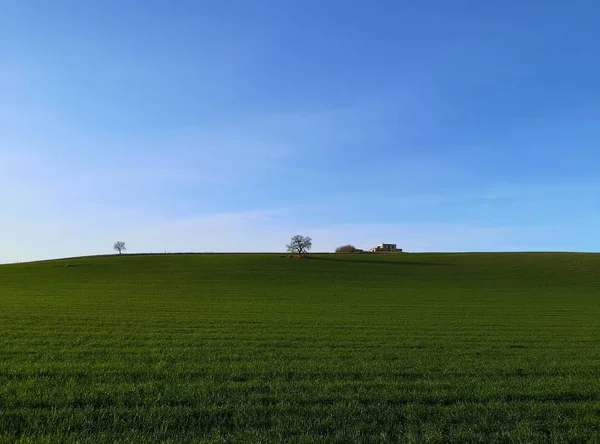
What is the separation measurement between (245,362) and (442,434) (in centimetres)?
645

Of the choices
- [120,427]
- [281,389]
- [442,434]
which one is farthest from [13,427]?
[442,434]

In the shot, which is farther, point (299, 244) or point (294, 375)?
point (299, 244)

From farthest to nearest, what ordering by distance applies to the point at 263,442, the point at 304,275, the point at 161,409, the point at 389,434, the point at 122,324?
1. the point at 304,275
2. the point at 122,324
3. the point at 161,409
4. the point at 389,434
5. the point at 263,442

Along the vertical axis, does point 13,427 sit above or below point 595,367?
above

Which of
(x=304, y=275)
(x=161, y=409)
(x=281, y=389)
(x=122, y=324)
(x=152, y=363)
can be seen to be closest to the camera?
(x=161, y=409)

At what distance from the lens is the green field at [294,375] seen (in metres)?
7.29

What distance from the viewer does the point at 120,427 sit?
23.5ft

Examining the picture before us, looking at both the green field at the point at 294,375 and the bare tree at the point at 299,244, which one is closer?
the green field at the point at 294,375

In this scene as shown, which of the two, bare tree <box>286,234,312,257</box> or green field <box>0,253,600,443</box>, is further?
bare tree <box>286,234,312,257</box>

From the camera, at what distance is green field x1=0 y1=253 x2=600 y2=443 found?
7285 millimetres

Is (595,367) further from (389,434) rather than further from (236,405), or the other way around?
(236,405)

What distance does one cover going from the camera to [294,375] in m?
10.9

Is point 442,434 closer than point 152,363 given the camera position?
Yes

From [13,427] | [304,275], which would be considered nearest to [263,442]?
[13,427]
